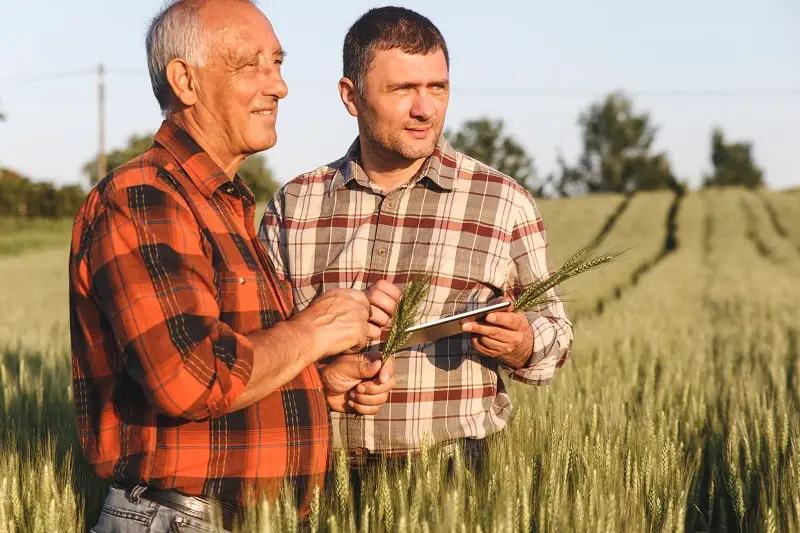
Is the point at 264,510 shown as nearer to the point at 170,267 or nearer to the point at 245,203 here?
the point at 170,267

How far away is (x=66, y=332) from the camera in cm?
834

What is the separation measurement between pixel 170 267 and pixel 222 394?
0.26 meters

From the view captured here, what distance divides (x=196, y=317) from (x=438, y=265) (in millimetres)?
1144

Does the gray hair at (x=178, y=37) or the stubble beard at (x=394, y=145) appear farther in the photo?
the stubble beard at (x=394, y=145)

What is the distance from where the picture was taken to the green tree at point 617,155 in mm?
83562

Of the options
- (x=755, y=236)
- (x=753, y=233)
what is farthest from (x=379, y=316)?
(x=753, y=233)

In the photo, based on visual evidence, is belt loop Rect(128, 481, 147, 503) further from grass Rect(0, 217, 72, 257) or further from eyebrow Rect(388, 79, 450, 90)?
grass Rect(0, 217, 72, 257)

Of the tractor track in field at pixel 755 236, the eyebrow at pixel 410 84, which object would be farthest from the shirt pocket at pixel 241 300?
the tractor track in field at pixel 755 236

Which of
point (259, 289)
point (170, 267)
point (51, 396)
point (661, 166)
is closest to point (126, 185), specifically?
point (170, 267)

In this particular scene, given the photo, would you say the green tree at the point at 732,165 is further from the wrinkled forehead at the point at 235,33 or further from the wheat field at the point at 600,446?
the wrinkled forehead at the point at 235,33

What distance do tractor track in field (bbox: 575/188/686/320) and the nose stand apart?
7387 mm

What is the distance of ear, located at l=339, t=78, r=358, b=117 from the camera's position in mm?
2982

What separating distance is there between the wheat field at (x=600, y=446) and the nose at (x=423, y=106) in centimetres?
81

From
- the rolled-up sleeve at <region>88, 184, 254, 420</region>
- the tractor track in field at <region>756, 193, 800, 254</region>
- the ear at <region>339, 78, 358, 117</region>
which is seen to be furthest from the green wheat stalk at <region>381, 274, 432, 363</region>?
the tractor track in field at <region>756, 193, 800, 254</region>
